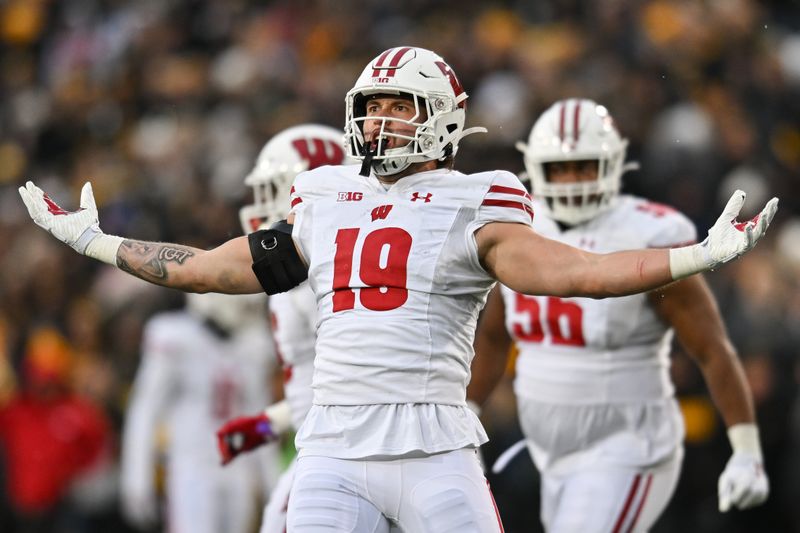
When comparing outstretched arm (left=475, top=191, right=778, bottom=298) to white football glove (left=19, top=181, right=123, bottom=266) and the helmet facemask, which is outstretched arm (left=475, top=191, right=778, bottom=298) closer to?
white football glove (left=19, top=181, right=123, bottom=266)

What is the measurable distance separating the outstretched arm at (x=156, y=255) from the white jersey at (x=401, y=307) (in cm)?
25

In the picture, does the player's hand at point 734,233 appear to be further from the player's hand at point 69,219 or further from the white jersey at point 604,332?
the player's hand at point 69,219

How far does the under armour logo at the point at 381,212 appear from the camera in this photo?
3.77m

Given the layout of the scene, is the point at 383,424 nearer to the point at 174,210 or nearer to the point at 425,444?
the point at 425,444

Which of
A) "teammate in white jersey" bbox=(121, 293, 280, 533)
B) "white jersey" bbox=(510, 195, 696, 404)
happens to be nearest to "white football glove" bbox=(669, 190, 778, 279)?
"white jersey" bbox=(510, 195, 696, 404)

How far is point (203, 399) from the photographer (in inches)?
307

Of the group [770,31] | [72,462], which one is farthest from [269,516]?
[770,31]

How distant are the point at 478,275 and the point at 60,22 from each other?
10.3m

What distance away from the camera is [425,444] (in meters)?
3.62

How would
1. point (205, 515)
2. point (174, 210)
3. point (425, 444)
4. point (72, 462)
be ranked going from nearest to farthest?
point (425, 444) < point (205, 515) < point (72, 462) < point (174, 210)

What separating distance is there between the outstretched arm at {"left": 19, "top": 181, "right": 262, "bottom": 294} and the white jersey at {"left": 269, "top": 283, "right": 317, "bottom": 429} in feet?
3.61

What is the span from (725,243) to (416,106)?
969 mm

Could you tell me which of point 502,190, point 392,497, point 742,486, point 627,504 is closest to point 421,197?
point 502,190

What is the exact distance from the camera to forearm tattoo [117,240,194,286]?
4008 millimetres
